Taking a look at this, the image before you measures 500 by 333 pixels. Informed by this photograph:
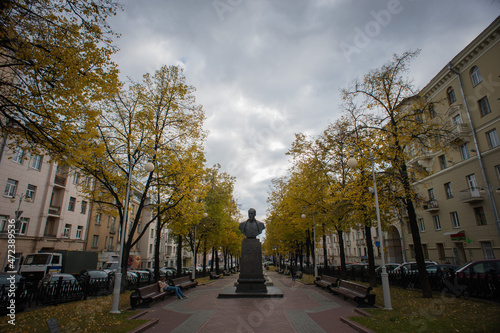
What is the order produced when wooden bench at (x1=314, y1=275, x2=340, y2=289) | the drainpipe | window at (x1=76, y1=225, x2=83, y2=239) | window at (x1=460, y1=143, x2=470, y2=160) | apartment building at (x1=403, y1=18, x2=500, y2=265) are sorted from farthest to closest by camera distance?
window at (x1=76, y1=225, x2=83, y2=239) < window at (x1=460, y1=143, x2=470, y2=160) < apartment building at (x1=403, y1=18, x2=500, y2=265) < the drainpipe < wooden bench at (x1=314, y1=275, x2=340, y2=289)

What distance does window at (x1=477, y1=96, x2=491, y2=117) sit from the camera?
24403 millimetres

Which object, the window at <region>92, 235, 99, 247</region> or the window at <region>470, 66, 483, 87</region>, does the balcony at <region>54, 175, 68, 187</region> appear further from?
the window at <region>470, 66, 483, 87</region>

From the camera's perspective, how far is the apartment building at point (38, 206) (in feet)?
83.2

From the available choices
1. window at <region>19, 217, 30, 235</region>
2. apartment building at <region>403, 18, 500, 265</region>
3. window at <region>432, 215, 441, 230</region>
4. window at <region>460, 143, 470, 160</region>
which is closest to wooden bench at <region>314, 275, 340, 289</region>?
apartment building at <region>403, 18, 500, 265</region>

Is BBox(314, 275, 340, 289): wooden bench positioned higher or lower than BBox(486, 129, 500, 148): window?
lower

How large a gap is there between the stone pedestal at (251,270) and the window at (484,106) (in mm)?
24297

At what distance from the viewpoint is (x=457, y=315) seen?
829cm

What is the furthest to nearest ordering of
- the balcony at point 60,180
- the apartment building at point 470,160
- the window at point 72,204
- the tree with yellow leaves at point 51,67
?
the window at point 72,204, the balcony at point 60,180, the apartment building at point 470,160, the tree with yellow leaves at point 51,67

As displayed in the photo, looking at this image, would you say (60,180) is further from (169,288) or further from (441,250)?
(441,250)

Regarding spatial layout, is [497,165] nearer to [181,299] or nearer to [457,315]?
[457,315]

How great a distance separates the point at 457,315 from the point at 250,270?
9500mm

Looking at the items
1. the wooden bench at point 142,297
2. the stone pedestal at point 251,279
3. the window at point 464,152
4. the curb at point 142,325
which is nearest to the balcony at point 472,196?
the window at point 464,152

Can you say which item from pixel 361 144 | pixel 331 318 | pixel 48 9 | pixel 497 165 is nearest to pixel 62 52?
pixel 48 9

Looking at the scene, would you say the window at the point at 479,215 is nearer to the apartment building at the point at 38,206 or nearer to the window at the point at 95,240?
the apartment building at the point at 38,206
